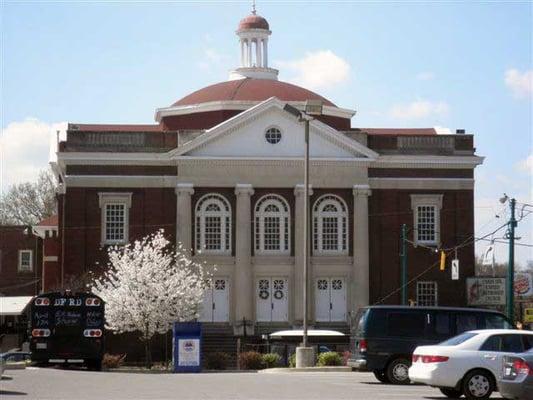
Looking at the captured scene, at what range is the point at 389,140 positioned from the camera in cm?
7250

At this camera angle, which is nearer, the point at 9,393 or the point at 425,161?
the point at 9,393

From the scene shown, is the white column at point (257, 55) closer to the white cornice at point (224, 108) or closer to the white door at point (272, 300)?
the white cornice at point (224, 108)

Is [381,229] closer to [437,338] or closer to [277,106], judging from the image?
[277,106]

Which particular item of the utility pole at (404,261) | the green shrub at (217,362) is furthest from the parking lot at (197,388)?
the utility pole at (404,261)

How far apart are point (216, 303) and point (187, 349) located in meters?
24.3

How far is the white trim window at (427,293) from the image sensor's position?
71750 mm

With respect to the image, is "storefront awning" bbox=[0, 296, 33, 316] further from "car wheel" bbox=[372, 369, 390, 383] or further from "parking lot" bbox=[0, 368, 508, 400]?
"car wheel" bbox=[372, 369, 390, 383]

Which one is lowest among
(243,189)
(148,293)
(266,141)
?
(148,293)

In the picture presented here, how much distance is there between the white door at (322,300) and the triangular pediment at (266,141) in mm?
6883

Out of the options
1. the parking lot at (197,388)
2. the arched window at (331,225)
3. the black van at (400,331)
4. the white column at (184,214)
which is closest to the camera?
the parking lot at (197,388)

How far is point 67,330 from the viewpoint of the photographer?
46.2m

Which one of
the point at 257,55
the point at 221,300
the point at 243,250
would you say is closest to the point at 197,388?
the point at 243,250

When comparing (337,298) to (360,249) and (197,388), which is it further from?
(197,388)

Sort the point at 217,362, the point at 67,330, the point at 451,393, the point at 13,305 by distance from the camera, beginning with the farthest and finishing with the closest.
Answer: the point at 13,305
the point at 217,362
the point at 67,330
the point at 451,393
